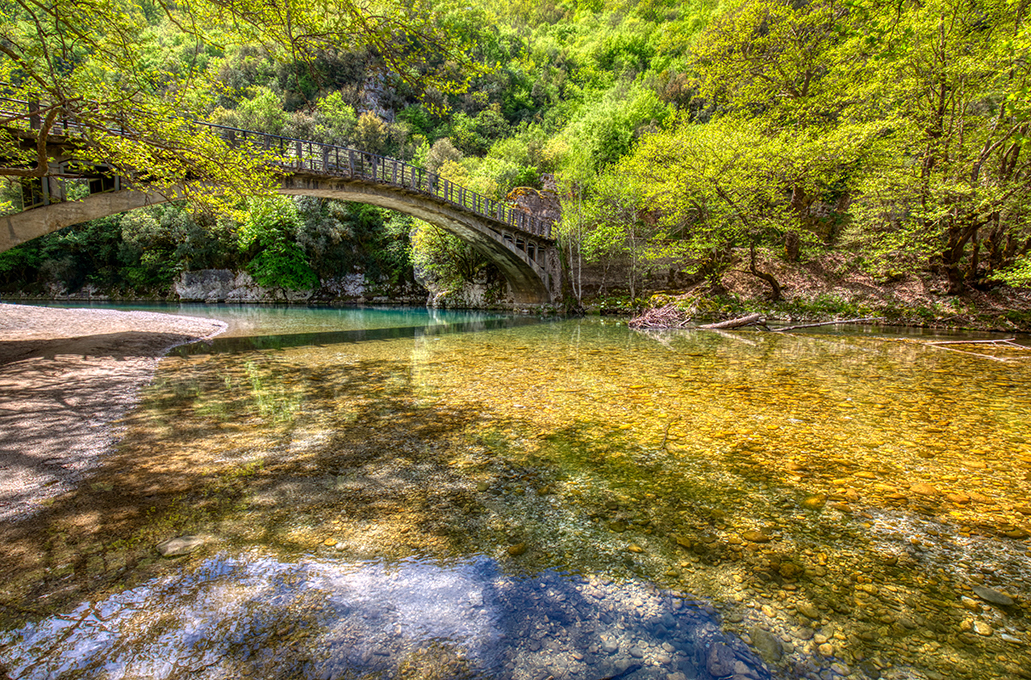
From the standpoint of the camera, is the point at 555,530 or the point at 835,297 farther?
the point at 835,297

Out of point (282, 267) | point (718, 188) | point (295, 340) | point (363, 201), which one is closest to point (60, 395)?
point (295, 340)

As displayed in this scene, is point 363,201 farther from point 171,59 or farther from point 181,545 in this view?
point 181,545

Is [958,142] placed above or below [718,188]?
above

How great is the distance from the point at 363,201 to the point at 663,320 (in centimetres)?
1456

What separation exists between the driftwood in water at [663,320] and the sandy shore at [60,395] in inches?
561

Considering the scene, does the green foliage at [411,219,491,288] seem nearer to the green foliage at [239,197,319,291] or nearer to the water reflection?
the green foliage at [239,197,319,291]

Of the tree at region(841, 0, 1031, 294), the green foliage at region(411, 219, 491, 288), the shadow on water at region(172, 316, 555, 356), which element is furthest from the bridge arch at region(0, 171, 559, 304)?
the tree at region(841, 0, 1031, 294)

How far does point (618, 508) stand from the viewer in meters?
2.77

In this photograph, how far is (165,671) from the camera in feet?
4.91

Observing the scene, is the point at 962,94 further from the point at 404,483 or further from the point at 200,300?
the point at 200,300

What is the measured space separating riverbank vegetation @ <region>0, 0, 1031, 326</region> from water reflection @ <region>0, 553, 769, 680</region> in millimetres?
5179

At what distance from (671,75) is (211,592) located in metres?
41.4

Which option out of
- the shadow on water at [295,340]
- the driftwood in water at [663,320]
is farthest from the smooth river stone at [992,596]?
the driftwood in water at [663,320]

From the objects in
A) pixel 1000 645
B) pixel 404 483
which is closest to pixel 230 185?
pixel 404 483
